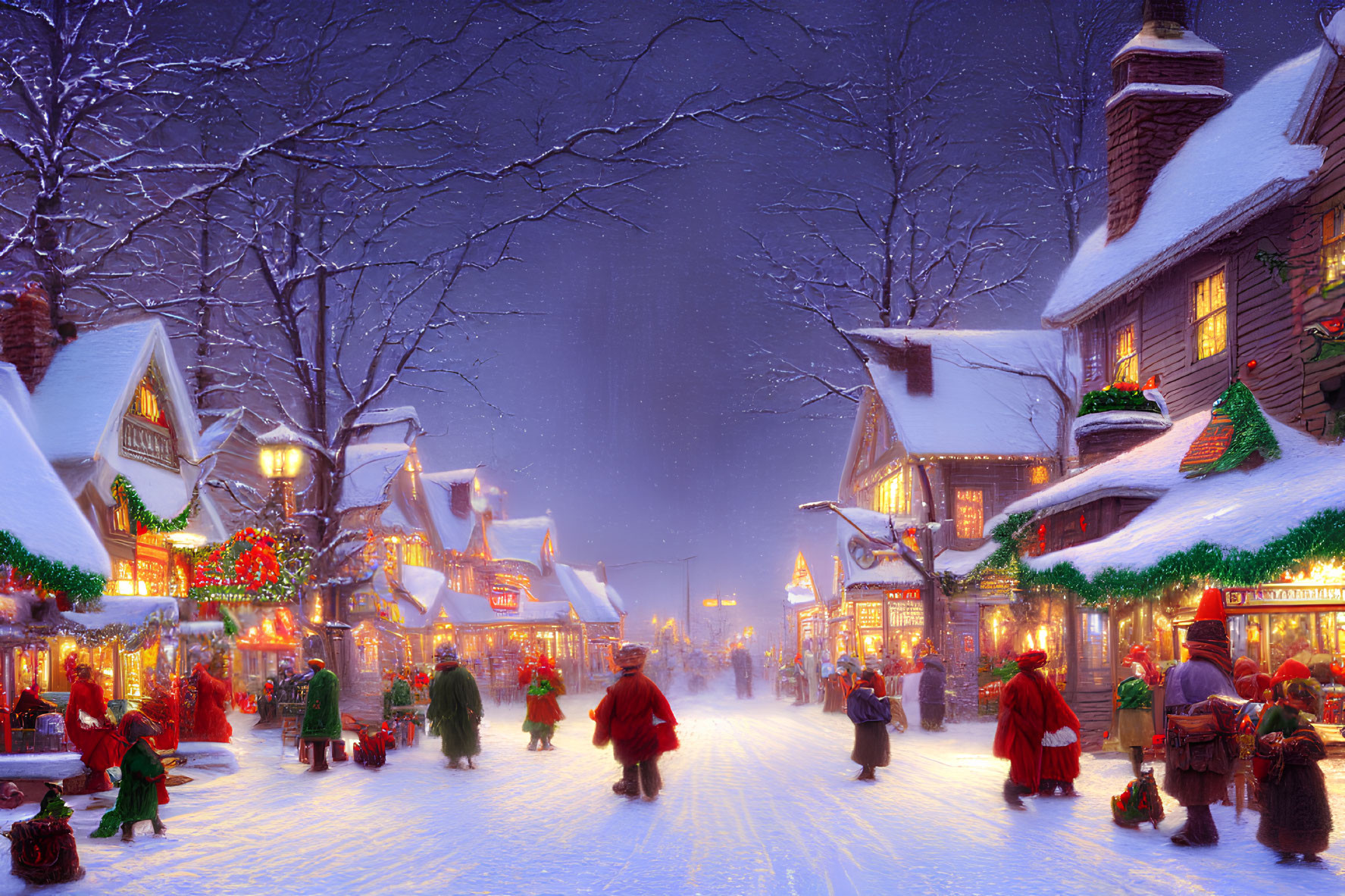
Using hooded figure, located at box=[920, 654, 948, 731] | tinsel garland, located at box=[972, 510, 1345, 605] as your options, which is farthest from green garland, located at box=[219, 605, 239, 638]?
tinsel garland, located at box=[972, 510, 1345, 605]

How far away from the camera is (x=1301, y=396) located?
15.7 m

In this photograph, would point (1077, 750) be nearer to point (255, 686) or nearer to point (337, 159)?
point (337, 159)

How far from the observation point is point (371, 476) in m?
41.7

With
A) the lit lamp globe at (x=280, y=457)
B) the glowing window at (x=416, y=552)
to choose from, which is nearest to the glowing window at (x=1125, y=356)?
the lit lamp globe at (x=280, y=457)

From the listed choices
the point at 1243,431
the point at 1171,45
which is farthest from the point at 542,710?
the point at 1171,45

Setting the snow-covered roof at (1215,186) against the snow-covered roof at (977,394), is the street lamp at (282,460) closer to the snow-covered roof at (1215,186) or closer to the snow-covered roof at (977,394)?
the snow-covered roof at (977,394)

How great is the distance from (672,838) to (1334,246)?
474 inches

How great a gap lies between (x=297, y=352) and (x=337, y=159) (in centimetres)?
1818

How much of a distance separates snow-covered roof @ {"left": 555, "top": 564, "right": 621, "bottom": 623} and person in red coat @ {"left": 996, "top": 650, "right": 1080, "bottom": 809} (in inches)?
1630

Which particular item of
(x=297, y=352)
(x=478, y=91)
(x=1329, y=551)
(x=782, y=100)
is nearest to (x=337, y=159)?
(x=478, y=91)

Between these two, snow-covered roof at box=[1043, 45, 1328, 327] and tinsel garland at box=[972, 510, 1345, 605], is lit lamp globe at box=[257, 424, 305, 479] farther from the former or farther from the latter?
snow-covered roof at box=[1043, 45, 1328, 327]

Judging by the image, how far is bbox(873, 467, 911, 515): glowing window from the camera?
103 ft

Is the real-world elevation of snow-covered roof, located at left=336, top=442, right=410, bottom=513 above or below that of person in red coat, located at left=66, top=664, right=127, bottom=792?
above

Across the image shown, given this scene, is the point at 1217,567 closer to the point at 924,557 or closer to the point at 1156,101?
the point at 1156,101
